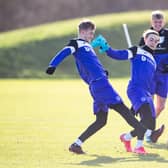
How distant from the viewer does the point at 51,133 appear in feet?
40.9

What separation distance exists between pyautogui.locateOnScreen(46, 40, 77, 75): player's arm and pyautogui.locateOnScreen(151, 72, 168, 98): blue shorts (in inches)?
78.4

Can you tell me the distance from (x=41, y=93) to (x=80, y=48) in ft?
32.4

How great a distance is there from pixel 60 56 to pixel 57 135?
2.13 meters

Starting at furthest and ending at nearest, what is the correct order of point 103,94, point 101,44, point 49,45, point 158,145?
point 49,45 → point 158,145 → point 101,44 → point 103,94

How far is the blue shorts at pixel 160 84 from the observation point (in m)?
12.2

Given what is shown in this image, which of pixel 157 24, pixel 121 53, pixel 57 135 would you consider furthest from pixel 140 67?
pixel 57 135

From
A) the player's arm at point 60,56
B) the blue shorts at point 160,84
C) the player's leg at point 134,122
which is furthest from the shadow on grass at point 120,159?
the blue shorts at point 160,84

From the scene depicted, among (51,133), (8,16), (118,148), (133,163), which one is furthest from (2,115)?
(8,16)

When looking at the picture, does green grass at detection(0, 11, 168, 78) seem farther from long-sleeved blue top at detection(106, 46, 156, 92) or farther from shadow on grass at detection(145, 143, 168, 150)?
long-sleeved blue top at detection(106, 46, 156, 92)

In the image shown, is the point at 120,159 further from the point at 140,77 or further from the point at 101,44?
the point at 101,44

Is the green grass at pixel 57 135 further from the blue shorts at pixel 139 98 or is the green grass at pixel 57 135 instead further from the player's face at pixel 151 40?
the player's face at pixel 151 40

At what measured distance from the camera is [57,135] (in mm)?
12250

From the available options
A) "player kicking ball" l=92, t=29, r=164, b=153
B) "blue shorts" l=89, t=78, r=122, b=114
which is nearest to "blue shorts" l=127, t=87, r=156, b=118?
"player kicking ball" l=92, t=29, r=164, b=153

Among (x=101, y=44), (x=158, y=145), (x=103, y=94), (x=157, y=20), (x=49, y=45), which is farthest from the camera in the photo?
→ (x=49, y=45)
